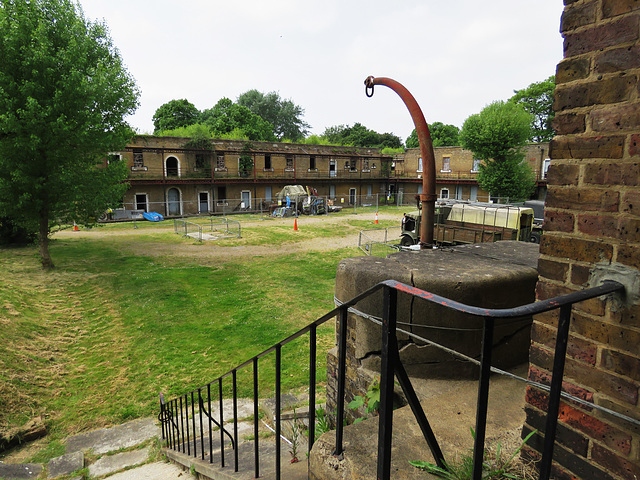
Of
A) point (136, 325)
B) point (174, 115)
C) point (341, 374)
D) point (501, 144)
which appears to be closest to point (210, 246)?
point (136, 325)

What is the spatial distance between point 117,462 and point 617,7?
6164 mm

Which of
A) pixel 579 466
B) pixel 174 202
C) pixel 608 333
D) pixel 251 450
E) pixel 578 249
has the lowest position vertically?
pixel 251 450

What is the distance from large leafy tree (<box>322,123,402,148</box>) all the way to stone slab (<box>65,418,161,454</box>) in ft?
210

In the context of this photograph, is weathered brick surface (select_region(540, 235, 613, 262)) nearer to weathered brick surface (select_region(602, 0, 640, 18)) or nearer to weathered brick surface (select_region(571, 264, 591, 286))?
weathered brick surface (select_region(571, 264, 591, 286))

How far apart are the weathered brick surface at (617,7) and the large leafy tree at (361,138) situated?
66.5 m

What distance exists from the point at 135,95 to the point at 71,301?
7913mm

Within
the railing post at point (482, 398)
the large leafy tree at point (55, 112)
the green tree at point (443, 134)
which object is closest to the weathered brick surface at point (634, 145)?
the railing post at point (482, 398)

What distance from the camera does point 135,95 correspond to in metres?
A: 14.4

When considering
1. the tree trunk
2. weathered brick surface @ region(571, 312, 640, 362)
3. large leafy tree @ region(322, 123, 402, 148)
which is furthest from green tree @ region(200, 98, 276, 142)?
weathered brick surface @ region(571, 312, 640, 362)

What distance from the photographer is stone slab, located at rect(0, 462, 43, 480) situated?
445cm

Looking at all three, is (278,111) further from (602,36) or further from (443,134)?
(602,36)

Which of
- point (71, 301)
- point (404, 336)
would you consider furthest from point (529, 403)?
point (71, 301)

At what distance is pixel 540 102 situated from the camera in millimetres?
43812

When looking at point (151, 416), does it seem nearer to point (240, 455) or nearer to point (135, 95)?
point (240, 455)
